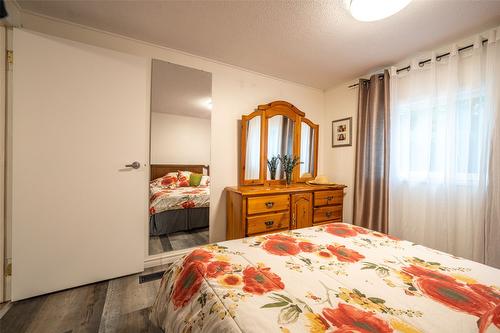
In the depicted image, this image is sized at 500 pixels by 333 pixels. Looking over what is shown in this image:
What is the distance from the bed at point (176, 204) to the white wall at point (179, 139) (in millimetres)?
79

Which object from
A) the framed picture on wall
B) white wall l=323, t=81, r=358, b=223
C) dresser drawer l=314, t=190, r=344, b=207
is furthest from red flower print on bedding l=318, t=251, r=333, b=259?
the framed picture on wall

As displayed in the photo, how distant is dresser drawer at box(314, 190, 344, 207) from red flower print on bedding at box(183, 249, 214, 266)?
5.89 ft

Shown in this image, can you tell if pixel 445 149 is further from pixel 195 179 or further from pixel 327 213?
pixel 195 179

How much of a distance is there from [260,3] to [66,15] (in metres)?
1.56

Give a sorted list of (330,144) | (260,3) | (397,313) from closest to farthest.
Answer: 1. (397,313)
2. (260,3)
3. (330,144)

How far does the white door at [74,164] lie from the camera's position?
1553 mm

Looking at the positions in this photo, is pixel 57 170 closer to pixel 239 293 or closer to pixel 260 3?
pixel 239 293

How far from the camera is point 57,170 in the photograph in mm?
1648

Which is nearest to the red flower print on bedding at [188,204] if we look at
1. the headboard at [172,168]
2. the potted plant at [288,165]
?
the headboard at [172,168]

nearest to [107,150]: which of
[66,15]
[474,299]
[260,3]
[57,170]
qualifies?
[57,170]

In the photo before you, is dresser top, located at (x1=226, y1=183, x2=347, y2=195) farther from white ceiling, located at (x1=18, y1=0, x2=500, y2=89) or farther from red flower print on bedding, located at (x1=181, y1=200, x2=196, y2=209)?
white ceiling, located at (x1=18, y1=0, x2=500, y2=89)

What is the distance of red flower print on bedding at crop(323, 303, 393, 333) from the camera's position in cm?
57

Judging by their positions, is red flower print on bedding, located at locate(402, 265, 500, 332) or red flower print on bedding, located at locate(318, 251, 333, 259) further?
red flower print on bedding, located at locate(318, 251, 333, 259)

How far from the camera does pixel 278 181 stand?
2.75 m
